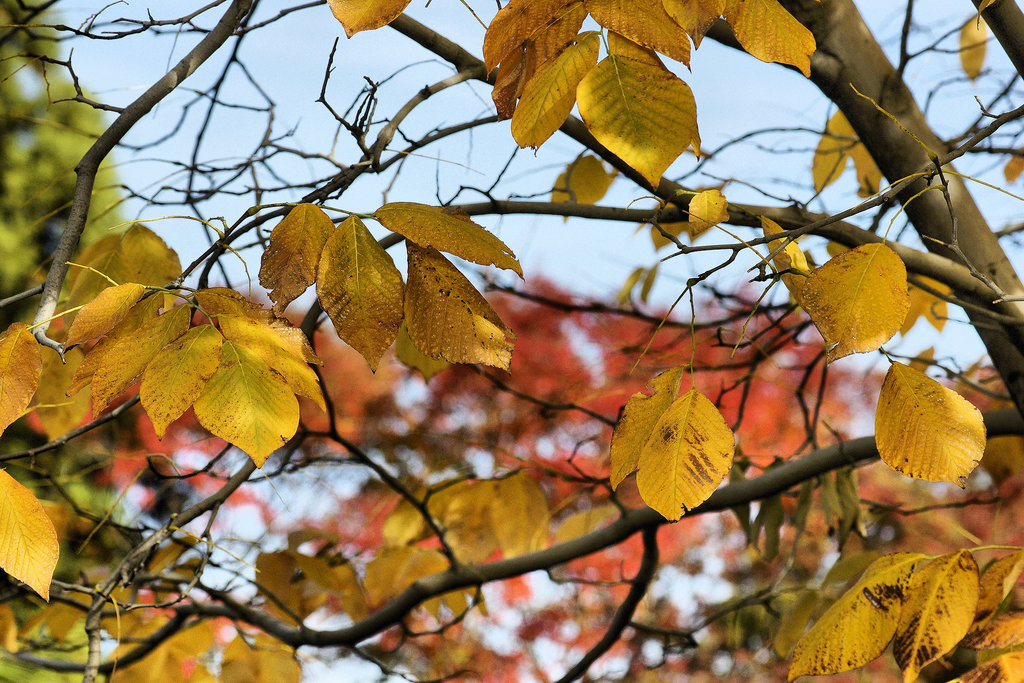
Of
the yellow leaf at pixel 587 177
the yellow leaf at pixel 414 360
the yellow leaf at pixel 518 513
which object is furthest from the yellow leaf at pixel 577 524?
the yellow leaf at pixel 587 177

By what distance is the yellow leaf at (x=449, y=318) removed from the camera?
18.6 inches

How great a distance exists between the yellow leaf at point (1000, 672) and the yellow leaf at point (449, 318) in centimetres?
35

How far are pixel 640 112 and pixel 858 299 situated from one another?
17 centimetres

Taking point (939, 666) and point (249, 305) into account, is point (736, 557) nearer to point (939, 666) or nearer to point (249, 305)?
point (939, 666)

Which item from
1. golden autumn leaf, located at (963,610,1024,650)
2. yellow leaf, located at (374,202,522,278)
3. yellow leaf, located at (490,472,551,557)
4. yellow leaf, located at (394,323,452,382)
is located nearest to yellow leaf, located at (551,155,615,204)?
yellow leaf, located at (394,323,452,382)

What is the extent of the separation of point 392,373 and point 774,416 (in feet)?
7.39

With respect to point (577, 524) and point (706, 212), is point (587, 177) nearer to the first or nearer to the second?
point (706, 212)

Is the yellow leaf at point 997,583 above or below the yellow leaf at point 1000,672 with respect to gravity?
above

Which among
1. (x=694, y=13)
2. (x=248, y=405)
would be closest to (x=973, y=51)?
(x=694, y=13)

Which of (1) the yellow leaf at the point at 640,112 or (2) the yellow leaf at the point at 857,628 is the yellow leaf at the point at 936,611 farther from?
(1) the yellow leaf at the point at 640,112

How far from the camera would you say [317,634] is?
1009 mm

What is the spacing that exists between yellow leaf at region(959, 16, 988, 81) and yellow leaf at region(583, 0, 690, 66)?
912mm

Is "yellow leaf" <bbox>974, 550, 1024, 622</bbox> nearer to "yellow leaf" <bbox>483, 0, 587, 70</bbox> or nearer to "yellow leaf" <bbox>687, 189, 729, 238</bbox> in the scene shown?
"yellow leaf" <bbox>687, 189, 729, 238</bbox>

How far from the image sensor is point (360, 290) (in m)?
0.47
